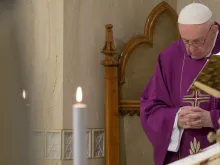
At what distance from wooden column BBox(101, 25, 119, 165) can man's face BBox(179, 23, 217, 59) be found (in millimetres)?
870

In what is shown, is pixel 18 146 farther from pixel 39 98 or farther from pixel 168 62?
pixel 168 62

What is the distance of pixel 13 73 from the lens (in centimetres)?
340

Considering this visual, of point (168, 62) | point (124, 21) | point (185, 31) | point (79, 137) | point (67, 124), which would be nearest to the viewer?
point (79, 137)

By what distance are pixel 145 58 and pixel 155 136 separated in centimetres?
110

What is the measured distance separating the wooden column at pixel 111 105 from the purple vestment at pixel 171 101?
24.3 inches

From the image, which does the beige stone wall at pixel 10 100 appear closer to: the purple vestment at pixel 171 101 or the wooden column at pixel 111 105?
the wooden column at pixel 111 105

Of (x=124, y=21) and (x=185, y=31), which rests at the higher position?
(x=124, y=21)

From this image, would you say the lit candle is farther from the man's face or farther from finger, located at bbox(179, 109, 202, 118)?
the man's face

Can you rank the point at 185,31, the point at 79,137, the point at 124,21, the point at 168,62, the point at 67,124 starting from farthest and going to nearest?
the point at 124,21
the point at 67,124
the point at 168,62
the point at 185,31
the point at 79,137

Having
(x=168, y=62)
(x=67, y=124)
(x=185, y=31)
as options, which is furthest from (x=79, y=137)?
(x=67, y=124)

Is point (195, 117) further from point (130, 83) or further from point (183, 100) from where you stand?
point (130, 83)

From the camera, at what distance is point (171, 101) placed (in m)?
2.67

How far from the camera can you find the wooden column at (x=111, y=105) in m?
3.36

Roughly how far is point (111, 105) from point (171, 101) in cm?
77
